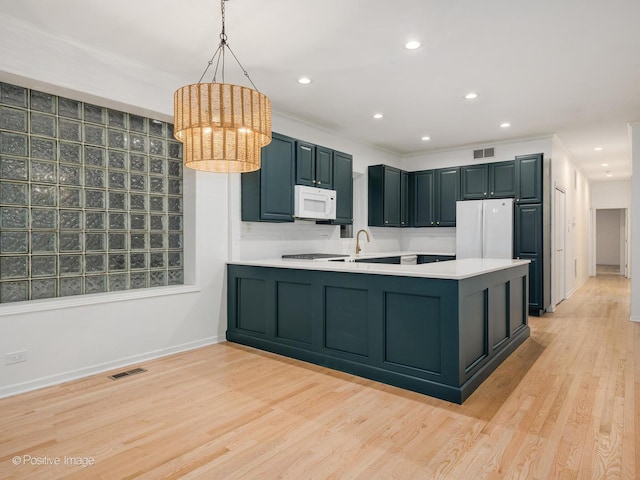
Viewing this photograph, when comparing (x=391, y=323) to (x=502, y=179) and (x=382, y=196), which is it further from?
(x=502, y=179)

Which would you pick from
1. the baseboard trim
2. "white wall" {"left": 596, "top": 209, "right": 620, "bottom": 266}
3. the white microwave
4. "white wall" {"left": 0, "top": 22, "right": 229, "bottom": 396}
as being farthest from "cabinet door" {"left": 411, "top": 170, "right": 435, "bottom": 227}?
"white wall" {"left": 596, "top": 209, "right": 620, "bottom": 266}

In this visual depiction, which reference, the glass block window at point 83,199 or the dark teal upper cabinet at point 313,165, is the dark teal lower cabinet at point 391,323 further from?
the dark teal upper cabinet at point 313,165

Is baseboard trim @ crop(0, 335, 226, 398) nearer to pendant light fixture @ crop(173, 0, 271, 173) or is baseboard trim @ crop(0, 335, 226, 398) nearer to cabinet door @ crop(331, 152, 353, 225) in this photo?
pendant light fixture @ crop(173, 0, 271, 173)

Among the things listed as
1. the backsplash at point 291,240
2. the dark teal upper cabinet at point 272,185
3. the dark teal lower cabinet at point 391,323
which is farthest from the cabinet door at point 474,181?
the dark teal upper cabinet at point 272,185

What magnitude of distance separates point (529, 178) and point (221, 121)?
15.6 ft

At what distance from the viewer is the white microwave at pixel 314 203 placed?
183 inches

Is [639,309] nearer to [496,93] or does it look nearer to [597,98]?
Answer: [597,98]

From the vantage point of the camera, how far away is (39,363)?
3006 mm

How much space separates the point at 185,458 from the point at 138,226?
2.40m

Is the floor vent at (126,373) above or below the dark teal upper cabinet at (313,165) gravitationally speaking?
below

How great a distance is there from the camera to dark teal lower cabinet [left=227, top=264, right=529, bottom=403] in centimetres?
277

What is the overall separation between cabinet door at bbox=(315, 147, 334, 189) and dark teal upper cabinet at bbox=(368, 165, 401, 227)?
1371 millimetres

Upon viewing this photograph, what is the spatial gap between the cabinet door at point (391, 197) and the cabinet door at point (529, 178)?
179 centimetres

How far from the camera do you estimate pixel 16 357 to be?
2.89 m
